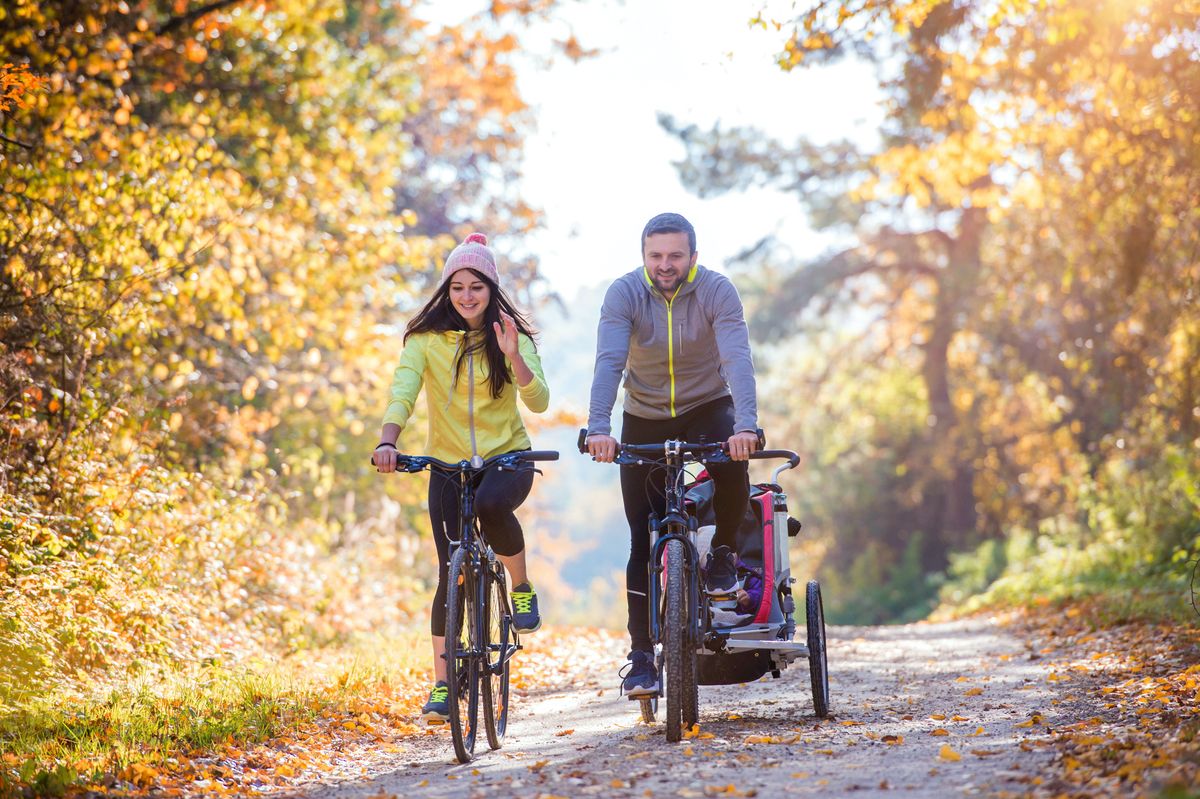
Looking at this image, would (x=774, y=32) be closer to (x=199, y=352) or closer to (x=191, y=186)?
(x=191, y=186)

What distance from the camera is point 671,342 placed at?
5.91 m

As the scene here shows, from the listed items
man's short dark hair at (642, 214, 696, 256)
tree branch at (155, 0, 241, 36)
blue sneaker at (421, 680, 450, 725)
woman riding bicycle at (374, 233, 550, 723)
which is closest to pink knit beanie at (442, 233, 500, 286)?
woman riding bicycle at (374, 233, 550, 723)

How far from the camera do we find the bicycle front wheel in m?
5.48

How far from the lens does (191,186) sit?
30.3ft

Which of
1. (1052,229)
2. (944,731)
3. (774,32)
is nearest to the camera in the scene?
(944,731)

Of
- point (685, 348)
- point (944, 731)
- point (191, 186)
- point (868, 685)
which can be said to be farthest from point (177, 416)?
point (944, 731)

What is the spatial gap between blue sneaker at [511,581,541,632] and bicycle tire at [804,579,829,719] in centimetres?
135

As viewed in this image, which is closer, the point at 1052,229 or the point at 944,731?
the point at 944,731

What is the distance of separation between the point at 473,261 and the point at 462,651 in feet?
5.99

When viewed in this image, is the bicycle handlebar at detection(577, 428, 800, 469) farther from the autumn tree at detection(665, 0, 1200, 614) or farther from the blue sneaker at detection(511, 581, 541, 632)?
the autumn tree at detection(665, 0, 1200, 614)

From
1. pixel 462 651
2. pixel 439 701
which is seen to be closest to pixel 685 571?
pixel 462 651

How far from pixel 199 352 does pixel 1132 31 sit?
885 centimetres

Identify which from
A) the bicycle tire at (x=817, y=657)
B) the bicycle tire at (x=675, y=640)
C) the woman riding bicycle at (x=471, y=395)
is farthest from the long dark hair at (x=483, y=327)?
the bicycle tire at (x=817, y=657)

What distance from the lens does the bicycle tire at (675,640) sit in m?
5.26
